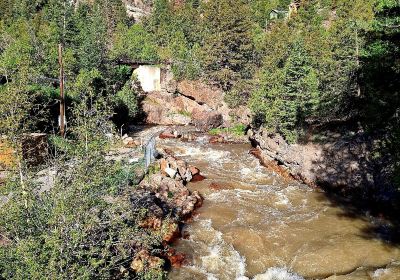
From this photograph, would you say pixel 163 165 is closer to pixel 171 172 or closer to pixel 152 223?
pixel 171 172

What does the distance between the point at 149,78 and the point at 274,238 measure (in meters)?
44.5

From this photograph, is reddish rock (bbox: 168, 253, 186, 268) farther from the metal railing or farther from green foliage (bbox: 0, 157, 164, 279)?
the metal railing

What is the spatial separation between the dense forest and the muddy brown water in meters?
4.16

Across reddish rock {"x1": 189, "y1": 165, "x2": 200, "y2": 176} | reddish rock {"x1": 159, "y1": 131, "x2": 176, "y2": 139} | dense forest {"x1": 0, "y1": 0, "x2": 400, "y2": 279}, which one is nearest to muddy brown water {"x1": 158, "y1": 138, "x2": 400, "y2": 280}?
reddish rock {"x1": 189, "y1": 165, "x2": 200, "y2": 176}

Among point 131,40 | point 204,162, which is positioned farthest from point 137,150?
point 131,40

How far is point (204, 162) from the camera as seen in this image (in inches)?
1283

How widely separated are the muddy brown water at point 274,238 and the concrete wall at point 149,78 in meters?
33.8

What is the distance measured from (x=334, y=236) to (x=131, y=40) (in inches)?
2439

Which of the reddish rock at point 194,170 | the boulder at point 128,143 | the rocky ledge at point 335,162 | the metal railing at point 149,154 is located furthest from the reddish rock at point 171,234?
the boulder at point 128,143

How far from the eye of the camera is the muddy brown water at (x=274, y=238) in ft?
53.3

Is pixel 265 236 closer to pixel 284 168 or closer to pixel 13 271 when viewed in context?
pixel 284 168

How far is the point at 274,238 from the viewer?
19.3 meters

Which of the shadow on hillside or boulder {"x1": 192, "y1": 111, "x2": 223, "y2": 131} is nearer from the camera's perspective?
the shadow on hillside

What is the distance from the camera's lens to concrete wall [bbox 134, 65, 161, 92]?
58656 mm
